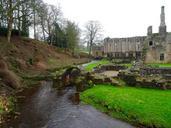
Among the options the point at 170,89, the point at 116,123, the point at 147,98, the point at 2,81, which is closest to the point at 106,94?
the point at 147,98

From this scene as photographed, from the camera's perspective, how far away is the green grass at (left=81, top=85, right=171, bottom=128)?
14.4m

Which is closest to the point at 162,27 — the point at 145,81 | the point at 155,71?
the point at 155,71

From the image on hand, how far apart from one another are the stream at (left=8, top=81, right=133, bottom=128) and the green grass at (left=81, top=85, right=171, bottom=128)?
2.82 ft

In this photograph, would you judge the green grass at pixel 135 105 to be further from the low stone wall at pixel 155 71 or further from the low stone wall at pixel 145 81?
the low stone wall at pixel 155 71

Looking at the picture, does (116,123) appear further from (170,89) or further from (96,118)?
(170,89)

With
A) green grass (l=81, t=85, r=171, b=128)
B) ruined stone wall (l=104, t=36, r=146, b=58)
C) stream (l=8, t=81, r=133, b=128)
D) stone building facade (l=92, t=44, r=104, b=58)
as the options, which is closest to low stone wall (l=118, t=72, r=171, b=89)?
green grass (l=81, t=85, r=171, b=128)

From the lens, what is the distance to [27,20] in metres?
42.5

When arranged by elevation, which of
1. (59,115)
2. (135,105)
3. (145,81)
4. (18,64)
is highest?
(18,64)

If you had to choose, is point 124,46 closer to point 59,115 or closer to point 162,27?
point 162,27

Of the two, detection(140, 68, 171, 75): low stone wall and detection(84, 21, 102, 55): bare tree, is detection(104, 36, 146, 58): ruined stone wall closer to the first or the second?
detection(84, 21, 102, 55): bare tree

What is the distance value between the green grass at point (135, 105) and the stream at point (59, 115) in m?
0.86

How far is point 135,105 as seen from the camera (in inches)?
647

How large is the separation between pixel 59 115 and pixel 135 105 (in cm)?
565

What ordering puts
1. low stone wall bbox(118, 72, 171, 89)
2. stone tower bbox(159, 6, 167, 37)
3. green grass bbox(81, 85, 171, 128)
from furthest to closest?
stone tower bbox(159, 6, 167, 37), low stone wall bbox(118, 72, 171, 89), green grass bbox(81, 85, 171, 128)
